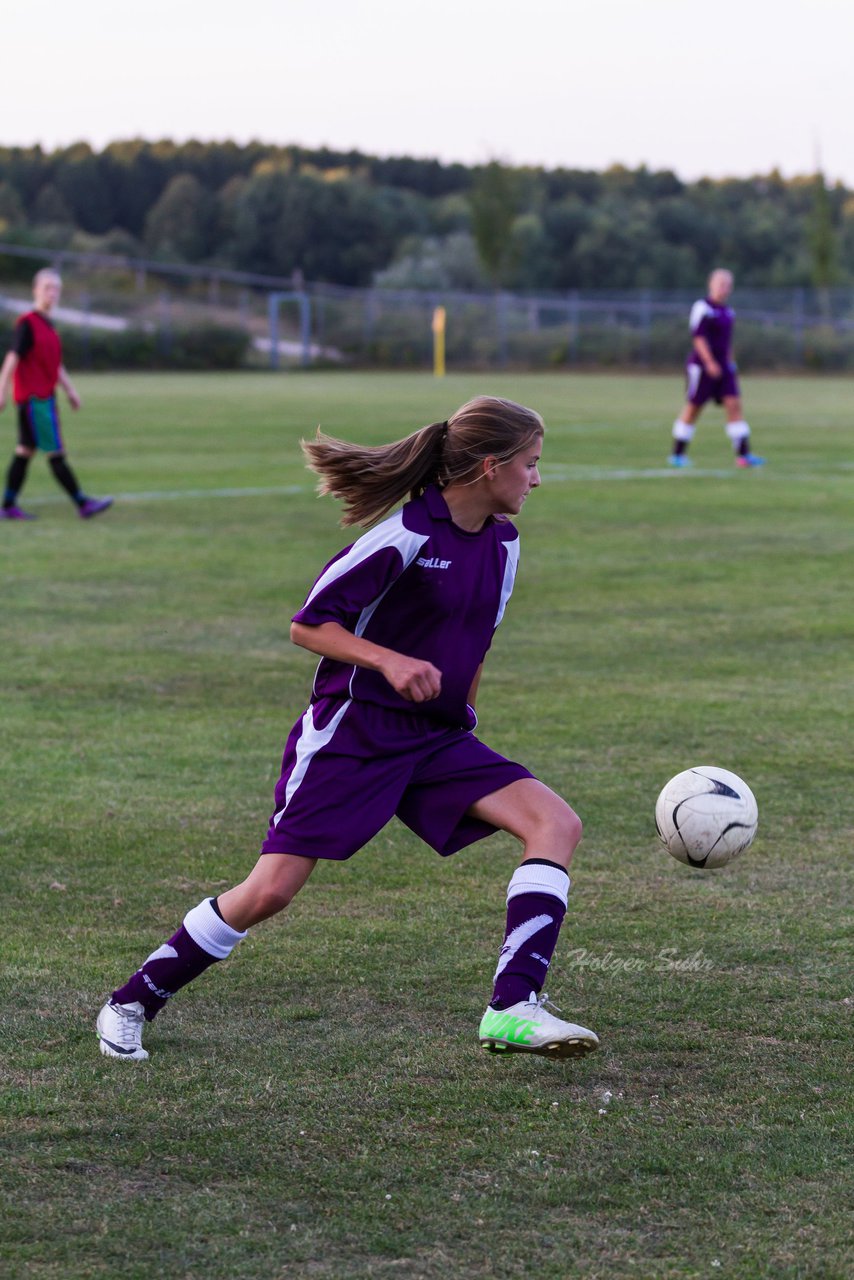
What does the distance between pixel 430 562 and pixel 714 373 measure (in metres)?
16.5

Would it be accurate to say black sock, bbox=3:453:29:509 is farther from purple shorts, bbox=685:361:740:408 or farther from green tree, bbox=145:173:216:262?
green tree, bbox=145:173:216:262

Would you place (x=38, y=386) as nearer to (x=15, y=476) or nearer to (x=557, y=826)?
(x=15, y=476)

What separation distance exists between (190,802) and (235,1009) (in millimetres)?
2087

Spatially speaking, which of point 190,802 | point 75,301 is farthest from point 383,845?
point 75,301

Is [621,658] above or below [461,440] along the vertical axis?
below

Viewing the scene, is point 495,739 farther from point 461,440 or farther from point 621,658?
point 461,440

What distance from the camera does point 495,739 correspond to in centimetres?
728

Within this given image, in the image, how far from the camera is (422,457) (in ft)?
13.2

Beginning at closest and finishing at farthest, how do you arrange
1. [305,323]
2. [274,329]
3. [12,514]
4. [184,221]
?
[12,514], [274,329], [305,323], [184,221]

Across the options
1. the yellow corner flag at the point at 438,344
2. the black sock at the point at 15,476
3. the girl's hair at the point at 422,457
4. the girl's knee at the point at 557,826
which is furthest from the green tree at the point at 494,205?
the girl's knee at the point at 557,826

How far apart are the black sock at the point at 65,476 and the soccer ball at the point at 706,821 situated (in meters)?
10.9

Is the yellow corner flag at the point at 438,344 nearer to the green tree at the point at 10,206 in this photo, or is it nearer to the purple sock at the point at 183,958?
the purple sock at the point at 183,958

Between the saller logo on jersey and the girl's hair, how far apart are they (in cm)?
17

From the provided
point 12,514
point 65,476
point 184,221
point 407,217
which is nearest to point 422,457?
point 65,476
